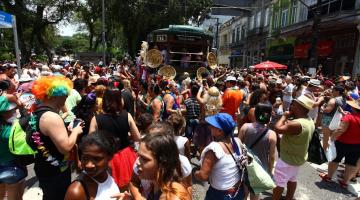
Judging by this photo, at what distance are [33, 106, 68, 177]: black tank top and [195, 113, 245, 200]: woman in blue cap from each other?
4.00 ft

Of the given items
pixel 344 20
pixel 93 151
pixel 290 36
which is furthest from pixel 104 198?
pixel 290 36

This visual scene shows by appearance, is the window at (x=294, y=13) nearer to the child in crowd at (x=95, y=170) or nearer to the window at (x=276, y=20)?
the window at (x=276, y=20)

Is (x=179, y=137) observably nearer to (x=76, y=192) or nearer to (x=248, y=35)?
(x=76, y=192)

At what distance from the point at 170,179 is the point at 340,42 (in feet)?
71.7

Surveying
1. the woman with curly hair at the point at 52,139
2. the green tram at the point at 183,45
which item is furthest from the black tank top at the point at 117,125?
the green tram at the point at 183,45

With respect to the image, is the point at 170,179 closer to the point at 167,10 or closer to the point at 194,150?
the point at 194,150

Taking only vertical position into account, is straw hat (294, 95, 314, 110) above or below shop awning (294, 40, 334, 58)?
below

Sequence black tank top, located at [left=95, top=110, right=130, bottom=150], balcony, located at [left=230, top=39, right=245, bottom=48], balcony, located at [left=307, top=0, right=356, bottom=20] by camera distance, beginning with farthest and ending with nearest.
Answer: balcony, located at [left=230, top=39, right=245, bottom=48] → balcony, located at [left=307, top=0, right=356, bottom=20] → black tank top, located at [left=95, top=110, right=130, bottom=150]

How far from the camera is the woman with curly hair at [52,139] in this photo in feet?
8.16

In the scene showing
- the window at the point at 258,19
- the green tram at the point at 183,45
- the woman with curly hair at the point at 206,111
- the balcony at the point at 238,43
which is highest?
the window at the point at 258,19

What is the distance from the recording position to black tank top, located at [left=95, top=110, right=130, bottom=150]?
3.26m

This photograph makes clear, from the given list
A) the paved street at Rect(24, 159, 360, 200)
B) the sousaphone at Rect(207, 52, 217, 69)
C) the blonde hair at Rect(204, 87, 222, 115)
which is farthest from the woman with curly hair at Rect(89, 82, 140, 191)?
the sousaphone at Rect(207, 52, 217, 69)

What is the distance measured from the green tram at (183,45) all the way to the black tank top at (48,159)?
916cm

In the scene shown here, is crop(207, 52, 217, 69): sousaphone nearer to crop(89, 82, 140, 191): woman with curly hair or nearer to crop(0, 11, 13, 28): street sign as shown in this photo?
crop(0, 11, 13, 28): street sign
